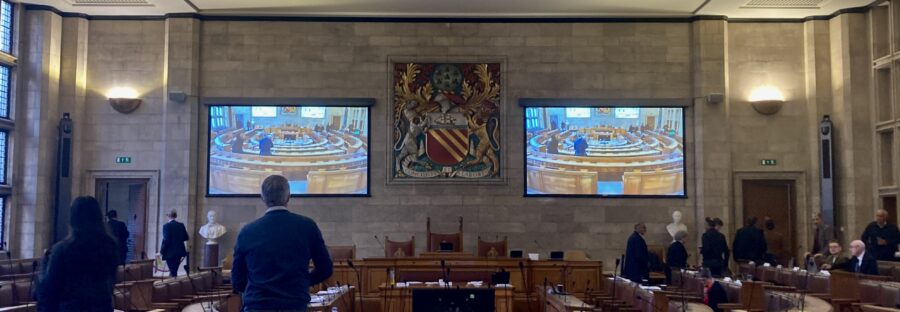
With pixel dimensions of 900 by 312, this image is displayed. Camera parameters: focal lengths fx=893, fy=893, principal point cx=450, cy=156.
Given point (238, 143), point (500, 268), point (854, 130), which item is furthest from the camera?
point (238, 143)

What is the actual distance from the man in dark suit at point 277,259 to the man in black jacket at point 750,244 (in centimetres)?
1166

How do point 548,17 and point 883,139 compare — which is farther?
point 548,17

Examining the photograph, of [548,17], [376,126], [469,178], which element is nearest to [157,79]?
[376,126]

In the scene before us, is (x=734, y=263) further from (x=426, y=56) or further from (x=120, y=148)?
(x=120, y=148)

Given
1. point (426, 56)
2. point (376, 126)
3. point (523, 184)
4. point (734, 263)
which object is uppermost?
point (426, 56)

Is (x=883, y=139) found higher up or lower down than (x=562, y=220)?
higher up

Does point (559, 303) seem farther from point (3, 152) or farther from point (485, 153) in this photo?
point (3, 152)

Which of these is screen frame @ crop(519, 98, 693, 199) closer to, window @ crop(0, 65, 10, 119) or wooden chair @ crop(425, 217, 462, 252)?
wooden chair @ crop(425, 217, 462, 252)

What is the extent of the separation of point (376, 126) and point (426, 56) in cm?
158

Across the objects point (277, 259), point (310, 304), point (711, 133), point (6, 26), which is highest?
point (6, 26)

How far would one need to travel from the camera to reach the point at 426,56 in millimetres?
16422

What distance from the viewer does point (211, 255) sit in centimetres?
1555

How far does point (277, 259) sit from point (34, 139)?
12.9 metres

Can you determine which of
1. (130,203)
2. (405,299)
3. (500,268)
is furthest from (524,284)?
(130,203)
